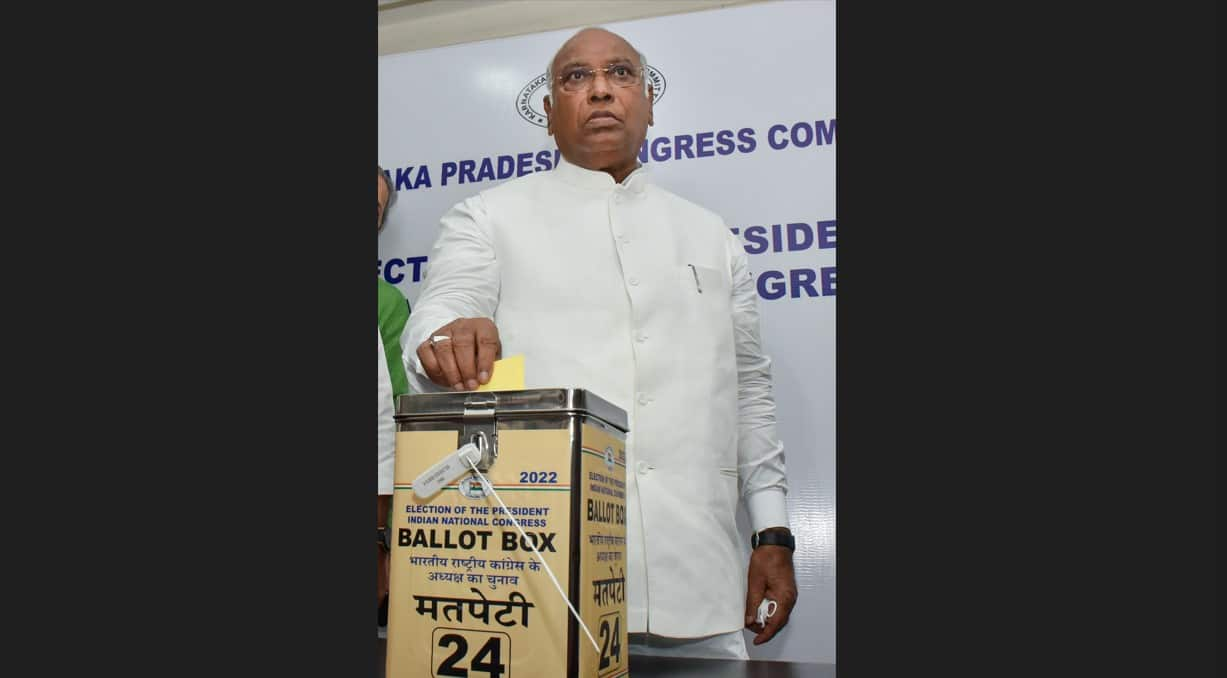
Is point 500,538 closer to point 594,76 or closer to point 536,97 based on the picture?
point 594,76

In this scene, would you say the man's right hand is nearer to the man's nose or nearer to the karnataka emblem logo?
the man's nose

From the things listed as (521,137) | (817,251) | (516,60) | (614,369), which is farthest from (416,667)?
(516,60)

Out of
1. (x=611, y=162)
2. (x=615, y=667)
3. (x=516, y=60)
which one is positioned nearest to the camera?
(x=615, y=667)

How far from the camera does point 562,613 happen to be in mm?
932

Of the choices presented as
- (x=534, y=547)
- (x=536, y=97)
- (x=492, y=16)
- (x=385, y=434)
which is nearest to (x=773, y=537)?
(x=385, y=434)

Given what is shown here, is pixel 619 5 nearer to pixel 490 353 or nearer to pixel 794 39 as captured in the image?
pixel 794 39

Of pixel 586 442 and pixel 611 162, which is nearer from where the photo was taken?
pixel 586 442

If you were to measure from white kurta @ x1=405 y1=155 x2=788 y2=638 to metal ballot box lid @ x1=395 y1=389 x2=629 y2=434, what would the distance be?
0.46m

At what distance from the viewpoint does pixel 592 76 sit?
1918 mm

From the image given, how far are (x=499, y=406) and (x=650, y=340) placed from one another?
2.34 feet

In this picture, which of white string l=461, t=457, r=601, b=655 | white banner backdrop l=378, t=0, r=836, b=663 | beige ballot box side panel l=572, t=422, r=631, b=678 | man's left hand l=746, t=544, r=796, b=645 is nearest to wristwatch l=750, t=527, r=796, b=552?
man's left hand l=746, t=544, r=796, b=645

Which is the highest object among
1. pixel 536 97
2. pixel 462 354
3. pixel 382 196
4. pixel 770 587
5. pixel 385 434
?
pixel 536 97

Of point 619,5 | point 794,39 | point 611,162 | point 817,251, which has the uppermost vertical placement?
point 619,5

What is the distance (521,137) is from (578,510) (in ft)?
4.90
